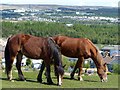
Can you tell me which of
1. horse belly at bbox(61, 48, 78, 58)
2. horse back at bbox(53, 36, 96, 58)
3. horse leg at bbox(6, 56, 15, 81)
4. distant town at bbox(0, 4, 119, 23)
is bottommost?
distant town at bbox(0, 4, 119, 23)

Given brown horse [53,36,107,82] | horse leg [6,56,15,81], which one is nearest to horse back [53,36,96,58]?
brown horse [53,36,107,82]

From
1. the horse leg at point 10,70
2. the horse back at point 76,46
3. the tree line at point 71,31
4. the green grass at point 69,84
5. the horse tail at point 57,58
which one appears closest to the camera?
the green grass at point 69,84

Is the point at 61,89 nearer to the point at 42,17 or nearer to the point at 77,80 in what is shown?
the point at 77,80

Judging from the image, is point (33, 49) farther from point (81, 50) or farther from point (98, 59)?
point (98, 59)

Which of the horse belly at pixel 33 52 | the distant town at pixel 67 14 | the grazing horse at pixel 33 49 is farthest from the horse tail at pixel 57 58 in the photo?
the distant town at pixel 67 14

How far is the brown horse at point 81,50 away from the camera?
31.5 feet

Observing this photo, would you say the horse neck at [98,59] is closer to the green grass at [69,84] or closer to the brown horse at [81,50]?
the brown horse at [81,50]

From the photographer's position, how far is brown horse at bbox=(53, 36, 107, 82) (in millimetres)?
9602

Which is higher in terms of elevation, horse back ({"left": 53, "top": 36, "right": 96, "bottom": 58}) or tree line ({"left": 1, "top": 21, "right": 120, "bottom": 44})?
horse back ({"left": 53, "top": 36, "right": 96, "bottom": 58})

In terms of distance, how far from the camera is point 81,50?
9.62 meters

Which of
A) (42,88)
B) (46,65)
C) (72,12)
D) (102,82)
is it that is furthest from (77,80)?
(72,12)

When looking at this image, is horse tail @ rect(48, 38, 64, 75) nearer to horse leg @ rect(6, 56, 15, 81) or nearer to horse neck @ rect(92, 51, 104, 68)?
horse leg @ rect(6, 56, 15, 81)

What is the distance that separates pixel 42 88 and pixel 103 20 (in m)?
95.3

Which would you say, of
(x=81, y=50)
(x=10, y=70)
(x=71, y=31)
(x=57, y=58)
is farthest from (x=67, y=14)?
(x=57, y=58)
